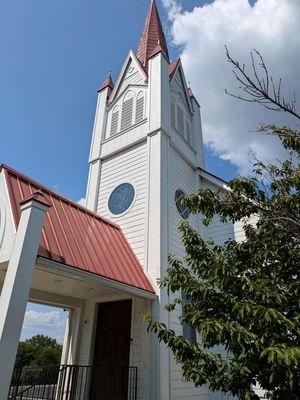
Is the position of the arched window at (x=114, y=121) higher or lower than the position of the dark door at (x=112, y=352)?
higher

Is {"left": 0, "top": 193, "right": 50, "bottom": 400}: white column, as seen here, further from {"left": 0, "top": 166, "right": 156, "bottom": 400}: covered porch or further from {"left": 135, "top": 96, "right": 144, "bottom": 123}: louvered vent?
{"left": 135, "top": 96, "right": 144, "bottom": 123}: louvered vent

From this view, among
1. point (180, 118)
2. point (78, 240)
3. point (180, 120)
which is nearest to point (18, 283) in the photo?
point (78, 240)

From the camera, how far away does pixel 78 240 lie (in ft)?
24.2

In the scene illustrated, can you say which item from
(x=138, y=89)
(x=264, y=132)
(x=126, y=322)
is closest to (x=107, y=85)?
(x=138, y=89)

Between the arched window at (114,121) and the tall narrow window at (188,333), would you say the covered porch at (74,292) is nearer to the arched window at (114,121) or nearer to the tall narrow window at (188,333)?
the tall narrow window at (188,333)

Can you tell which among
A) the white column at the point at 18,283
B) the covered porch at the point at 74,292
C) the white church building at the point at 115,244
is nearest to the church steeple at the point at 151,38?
the white church building at the point at 115,244

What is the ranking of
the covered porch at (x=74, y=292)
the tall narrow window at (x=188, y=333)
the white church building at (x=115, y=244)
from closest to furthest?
the covered porch at (x=74, y=292) → the white church building at (x=115, y=244) → the tall narrow window at (x=188, y=333)

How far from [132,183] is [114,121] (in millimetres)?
4003

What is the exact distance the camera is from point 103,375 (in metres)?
8.51

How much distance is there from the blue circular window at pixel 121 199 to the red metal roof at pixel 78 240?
1399mm

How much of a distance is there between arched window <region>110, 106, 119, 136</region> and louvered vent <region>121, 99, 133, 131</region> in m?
0.37

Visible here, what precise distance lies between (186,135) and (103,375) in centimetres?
994

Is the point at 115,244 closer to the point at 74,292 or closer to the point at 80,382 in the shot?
the point at 74,292

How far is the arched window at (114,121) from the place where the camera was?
13.4 meters
